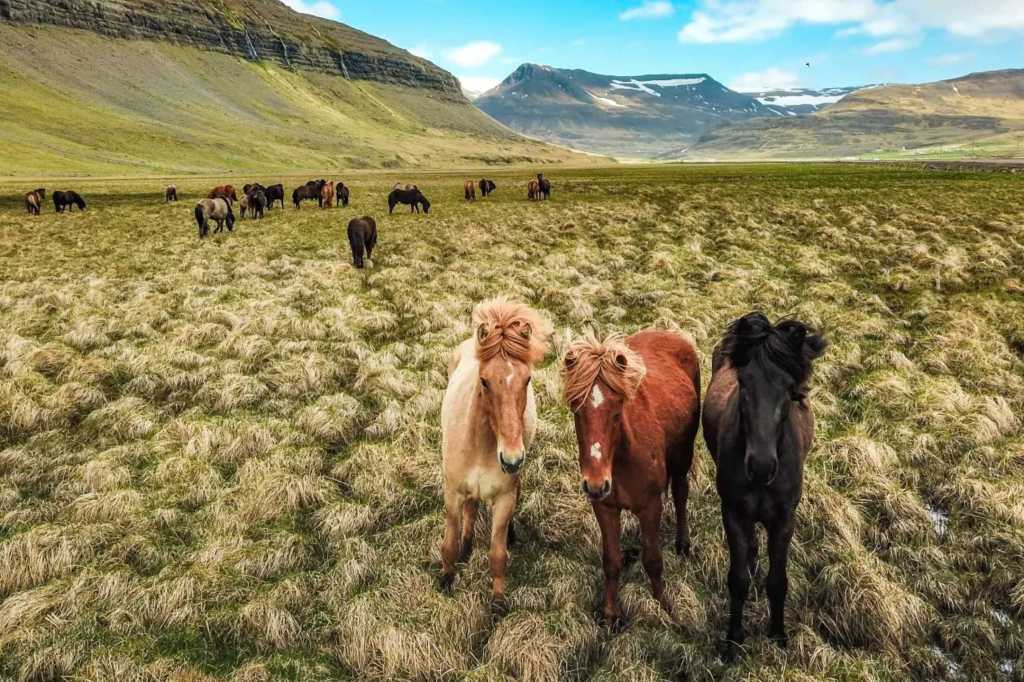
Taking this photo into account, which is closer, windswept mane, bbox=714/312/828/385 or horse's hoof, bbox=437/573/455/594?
windswept mane, bbox=714/312/828/385

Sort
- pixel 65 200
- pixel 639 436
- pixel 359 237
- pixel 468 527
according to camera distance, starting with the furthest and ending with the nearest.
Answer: pixel 65 200
pixel 359 237
pixel 468 527
pixel 639 436

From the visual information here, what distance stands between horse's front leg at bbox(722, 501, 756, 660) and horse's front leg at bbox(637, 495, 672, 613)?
21.9 inches

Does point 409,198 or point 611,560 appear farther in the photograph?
point 409,198

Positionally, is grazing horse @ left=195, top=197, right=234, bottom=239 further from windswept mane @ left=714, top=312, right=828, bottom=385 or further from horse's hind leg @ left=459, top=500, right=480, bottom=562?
windswept mane @ left=714, top=312, right=828, bottom=385

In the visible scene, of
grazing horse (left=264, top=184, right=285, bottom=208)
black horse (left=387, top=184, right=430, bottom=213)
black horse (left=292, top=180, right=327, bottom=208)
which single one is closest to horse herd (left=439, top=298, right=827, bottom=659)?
black horse (left=387, top=184, right=430, bottom=213)

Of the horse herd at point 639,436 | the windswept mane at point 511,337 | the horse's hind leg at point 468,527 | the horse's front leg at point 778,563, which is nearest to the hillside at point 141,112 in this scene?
the horse's hind leg at point 468,527

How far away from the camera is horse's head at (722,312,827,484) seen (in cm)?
381

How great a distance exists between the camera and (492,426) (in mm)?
4375

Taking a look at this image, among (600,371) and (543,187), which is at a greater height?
(543,187)

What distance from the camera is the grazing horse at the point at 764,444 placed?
383cm

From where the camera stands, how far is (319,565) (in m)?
5.42

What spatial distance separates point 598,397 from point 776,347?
1.38m

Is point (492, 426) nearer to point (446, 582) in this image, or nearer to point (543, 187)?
point (446, 582)

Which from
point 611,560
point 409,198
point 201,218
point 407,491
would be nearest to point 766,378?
point 611,560
